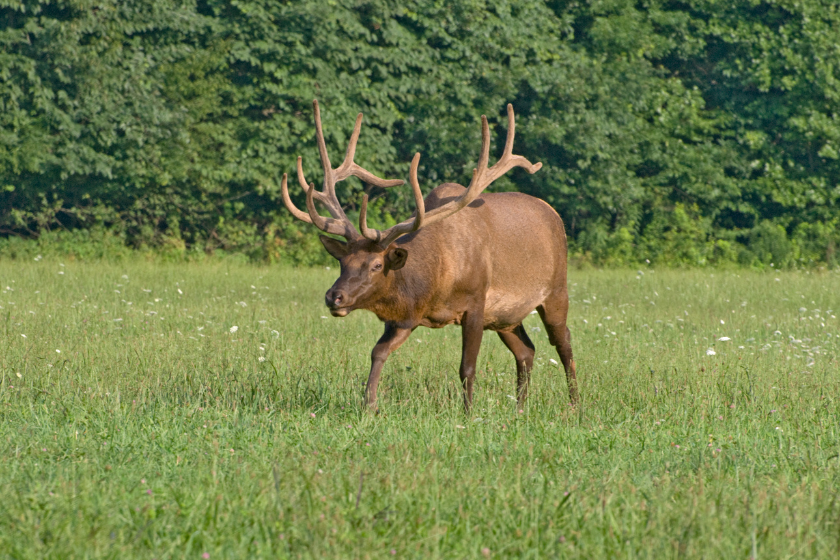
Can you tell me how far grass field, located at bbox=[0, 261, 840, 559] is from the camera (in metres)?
4.05

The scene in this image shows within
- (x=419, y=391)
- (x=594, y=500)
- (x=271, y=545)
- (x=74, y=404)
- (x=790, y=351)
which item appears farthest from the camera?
(x=790, y=351)

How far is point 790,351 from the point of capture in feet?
31.7

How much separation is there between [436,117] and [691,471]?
16679 millimetres

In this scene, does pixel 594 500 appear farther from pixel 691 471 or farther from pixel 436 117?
pixel 436 117

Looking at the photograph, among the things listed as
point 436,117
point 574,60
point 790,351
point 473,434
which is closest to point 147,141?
point 436,117

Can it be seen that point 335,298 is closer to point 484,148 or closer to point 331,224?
point 331,224

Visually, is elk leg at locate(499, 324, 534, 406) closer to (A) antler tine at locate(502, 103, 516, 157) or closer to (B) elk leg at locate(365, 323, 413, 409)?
(B) elk leg at locate(365, 323, 413, 409)

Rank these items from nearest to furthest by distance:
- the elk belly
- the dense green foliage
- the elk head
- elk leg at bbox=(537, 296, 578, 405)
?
the elk head
the elk belly
elk leg at bbox=(537, 296, 578, 405)
the dense green foliage

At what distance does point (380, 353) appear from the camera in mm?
7000

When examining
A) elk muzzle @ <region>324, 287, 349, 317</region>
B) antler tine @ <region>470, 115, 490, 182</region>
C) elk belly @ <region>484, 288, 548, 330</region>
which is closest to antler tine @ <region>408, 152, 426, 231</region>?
antler tine @ <region>470, 115, 490, 182</region>

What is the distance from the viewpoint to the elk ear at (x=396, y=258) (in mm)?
6645

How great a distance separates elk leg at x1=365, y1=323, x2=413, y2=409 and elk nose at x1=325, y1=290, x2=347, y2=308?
592 mm

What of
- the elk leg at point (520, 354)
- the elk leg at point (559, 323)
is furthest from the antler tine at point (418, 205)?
the elk leg at point (559, 323)

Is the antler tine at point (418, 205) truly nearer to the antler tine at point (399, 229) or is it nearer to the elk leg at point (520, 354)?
the antler tine at point (399, 229)
